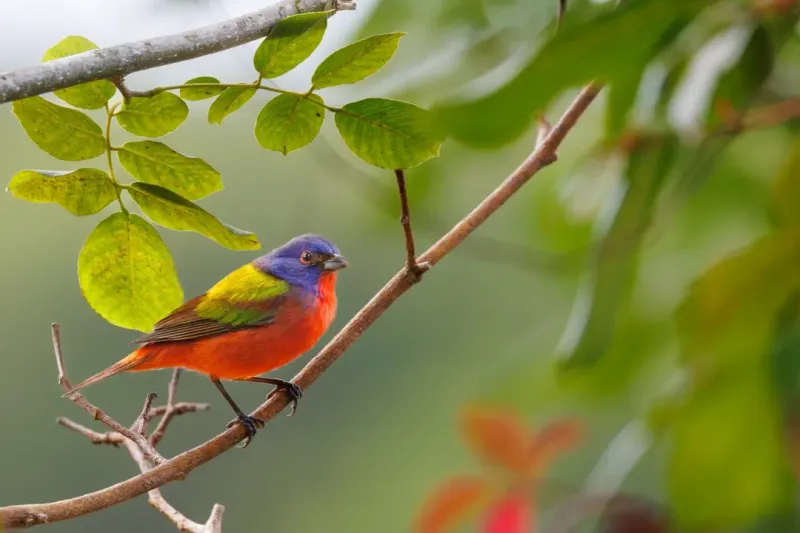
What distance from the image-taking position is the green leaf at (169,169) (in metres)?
0.47

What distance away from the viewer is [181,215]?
46 centimetres

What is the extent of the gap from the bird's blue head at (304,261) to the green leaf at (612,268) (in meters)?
1.12

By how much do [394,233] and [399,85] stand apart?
0.14 m

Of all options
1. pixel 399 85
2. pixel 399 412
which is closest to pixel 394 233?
pixel 399 85

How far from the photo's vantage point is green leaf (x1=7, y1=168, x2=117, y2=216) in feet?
1.54

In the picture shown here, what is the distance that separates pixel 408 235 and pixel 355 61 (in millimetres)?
→ 181

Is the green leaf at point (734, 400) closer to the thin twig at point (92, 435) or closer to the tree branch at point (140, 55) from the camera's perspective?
the tree branch at point (140, 55)

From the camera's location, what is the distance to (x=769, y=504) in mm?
178

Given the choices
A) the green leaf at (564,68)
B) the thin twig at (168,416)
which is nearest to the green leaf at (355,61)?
the green leaf at (564,68)

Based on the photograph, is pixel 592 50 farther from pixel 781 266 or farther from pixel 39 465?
pixel 39 465

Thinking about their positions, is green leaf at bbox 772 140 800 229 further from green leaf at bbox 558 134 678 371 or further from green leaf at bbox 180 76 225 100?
green leaf at bbox 180 76 225 100

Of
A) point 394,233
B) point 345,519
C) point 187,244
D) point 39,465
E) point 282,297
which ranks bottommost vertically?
point 345,519

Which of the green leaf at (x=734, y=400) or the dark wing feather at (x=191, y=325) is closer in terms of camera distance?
the green leaf at (x=734, y=400)

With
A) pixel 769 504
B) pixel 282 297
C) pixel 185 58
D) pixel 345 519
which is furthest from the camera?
pixel 345 519
